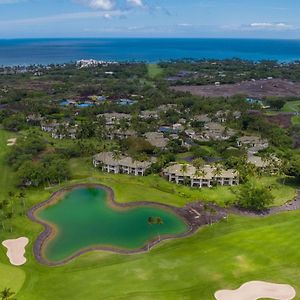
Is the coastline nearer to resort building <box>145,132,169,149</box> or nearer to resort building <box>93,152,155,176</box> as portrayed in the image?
resort building <box>93,152,155,176</box>

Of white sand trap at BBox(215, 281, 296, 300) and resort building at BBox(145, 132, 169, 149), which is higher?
resort building at BBox(145, 132, 169, 149)

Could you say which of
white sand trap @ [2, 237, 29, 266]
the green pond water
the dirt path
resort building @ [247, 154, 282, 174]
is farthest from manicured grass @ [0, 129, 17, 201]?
resort building @ [247, 154, 282, 174]

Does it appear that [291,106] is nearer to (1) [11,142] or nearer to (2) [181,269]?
(1) [11,142]

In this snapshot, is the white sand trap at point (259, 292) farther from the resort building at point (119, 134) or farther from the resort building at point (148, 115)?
the resort building at point (148, 115)

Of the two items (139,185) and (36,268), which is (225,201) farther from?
(36,268)

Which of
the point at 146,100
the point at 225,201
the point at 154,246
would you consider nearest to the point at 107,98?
the point at 146,100

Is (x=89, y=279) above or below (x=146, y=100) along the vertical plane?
below
